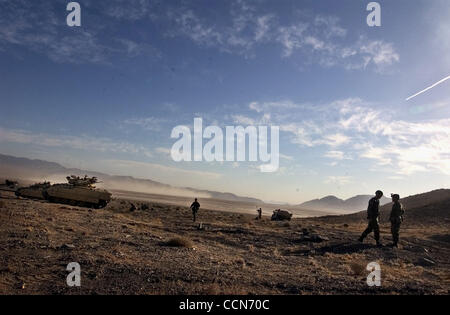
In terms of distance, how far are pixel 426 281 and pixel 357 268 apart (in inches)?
71.4

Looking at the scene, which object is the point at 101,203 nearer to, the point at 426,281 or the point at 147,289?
the point at 147,289

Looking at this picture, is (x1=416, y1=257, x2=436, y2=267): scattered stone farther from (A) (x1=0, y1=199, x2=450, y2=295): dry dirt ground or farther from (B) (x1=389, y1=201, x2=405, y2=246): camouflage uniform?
(B) (x1=389, y1=201, x2=405, y2=246): camouflage uniform

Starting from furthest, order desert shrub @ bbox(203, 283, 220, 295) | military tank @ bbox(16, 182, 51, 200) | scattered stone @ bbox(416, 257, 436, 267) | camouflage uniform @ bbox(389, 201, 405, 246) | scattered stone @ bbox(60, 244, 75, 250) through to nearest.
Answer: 1. military tank @ bbox(16, 182, 51, 200)
2. camouflage uniform @ bbox(389, 201, 405, 246)
3. scattered stone @ bbox(416, 257, 436, 267)
4. scattered stone @ bbox(60, 244, 75, 250)
5. desert shrub @ bbox(203, 283, 220, 295)

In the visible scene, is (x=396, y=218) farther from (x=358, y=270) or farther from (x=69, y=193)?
(x=69, y=193)

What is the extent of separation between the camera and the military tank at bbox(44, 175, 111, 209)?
29.5 meters

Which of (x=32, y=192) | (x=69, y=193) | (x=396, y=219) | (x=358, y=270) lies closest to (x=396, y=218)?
(x=396, y=219)

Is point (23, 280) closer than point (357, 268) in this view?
Yes

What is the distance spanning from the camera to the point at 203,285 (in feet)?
25.0

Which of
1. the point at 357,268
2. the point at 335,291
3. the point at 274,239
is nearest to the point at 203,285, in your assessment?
the point at 335,291

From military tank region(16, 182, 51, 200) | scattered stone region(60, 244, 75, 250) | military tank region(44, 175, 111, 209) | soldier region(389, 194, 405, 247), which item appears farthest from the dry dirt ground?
military tank region(16, 182, 51, 200)

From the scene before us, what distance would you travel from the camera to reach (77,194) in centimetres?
2997

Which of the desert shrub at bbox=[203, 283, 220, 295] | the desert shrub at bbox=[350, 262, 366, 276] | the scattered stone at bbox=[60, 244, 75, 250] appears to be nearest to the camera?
the desert shrub at bbox=[203, 283, 220, 295]

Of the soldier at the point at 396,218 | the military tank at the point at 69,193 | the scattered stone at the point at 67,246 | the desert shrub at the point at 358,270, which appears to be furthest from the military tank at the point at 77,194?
the desert shrub at the point at 358,270
